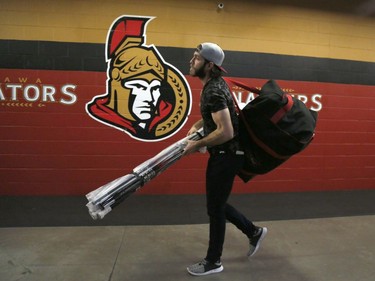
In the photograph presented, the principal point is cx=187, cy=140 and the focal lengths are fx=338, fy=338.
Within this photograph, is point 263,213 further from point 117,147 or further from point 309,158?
point 117,147

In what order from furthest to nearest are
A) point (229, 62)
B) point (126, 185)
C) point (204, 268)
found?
point (229, 62) → point (204, 268) → point (126, 185)

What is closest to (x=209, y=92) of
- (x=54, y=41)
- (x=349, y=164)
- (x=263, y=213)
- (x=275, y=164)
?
(x=275, y=164)

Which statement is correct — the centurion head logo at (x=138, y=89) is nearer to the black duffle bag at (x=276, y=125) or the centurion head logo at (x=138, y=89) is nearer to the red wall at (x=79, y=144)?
the red wall at (x=79, y=144)

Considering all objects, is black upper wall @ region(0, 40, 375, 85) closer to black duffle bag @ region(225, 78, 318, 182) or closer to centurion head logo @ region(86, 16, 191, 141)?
centurion head logo @ region(86, 16, 191, 141)

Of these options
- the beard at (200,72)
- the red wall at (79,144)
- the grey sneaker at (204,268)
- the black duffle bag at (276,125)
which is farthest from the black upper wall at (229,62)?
the grey sneaker at (204,268)

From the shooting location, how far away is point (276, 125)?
95.7 inches

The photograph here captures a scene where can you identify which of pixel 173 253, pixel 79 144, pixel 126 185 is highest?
pixel 126 185

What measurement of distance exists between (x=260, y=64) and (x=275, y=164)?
8.09 feet

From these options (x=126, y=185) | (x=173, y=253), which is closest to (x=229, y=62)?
(x=173, y=253)

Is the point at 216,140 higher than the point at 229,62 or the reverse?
the reverse

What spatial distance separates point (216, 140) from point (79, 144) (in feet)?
8.76

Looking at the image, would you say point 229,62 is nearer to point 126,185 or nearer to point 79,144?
point 79,144

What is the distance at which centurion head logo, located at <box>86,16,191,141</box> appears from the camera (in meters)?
4.42

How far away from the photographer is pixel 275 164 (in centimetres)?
260
